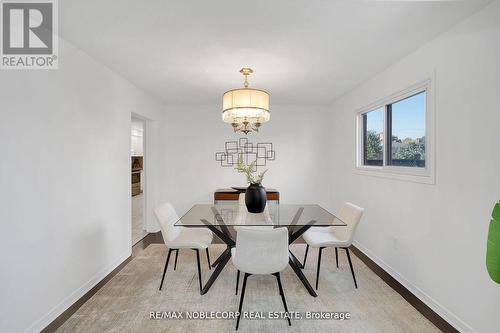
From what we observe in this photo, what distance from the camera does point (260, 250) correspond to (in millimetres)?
2139

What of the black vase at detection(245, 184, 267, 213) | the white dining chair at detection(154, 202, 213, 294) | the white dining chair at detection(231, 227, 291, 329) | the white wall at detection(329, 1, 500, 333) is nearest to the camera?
the white wall at detection(329, 1, 500, 333)

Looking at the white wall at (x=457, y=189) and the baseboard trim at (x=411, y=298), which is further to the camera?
the baseboard trim at (x=411, y=298)

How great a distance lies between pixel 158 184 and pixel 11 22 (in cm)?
340

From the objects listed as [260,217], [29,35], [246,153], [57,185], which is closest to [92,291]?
[57,185]

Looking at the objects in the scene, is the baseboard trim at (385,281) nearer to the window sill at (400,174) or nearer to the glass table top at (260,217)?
the glass table top at (260,217)

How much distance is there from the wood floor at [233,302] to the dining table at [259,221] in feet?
0.61

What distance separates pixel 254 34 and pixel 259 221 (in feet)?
5.74

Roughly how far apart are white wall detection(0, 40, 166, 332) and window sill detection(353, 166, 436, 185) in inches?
131

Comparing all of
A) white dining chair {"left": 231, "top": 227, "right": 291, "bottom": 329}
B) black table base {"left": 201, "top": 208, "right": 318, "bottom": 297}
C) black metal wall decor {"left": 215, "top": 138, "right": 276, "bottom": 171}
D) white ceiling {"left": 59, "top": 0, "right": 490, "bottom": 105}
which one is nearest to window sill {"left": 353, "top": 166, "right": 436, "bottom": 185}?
black table base {"left": 201, "top": 208, "right": 318, "bottom": 297}

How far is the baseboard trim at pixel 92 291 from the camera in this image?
7.09 ft

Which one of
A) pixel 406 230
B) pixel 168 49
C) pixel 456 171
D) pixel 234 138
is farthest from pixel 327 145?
pixel 168 49

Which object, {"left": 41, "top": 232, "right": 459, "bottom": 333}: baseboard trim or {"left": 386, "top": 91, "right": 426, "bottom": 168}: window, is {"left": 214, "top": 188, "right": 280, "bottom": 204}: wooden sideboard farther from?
{"left": 386, "top": 91, "right": 426, "bottom": 168}: window

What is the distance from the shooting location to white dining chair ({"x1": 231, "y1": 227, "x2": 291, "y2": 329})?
6.90ft

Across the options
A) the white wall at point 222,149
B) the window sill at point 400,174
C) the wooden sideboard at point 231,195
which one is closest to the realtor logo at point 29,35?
the white wall at point 222,149
